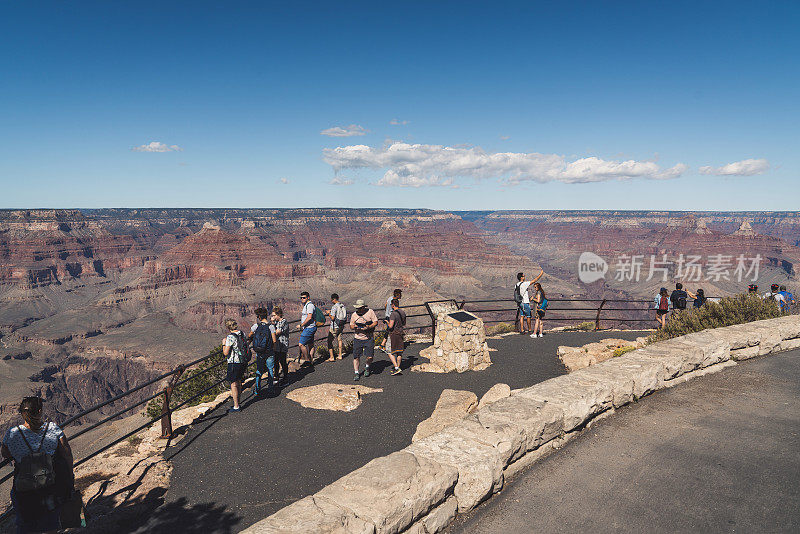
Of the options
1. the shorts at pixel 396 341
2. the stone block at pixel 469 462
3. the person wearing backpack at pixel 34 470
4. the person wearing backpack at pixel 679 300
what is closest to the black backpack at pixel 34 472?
the person wearing backpack at pixel 34 470

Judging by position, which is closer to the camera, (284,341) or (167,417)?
(167,417)

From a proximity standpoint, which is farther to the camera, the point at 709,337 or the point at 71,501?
the point at 709,337

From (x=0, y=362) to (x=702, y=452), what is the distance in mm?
124966

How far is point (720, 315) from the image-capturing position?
35.7ft

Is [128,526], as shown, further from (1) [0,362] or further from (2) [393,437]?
(1) [0,362]

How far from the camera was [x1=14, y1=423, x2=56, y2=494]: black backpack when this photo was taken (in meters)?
4.13

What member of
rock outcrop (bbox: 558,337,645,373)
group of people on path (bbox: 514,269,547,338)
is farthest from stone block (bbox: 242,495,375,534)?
group of people on path (bbox: 514,269,547,338)

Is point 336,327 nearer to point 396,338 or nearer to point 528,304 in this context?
point 396,338

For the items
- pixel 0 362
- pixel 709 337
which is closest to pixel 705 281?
pixel 709 337

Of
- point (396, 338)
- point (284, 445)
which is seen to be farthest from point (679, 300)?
point (284, 445)

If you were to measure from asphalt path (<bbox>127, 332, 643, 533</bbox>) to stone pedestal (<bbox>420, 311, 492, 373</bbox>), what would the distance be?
330 millimetres

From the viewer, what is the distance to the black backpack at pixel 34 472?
413 centimetres

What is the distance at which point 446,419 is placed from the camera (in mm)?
6875

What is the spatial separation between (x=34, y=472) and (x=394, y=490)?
375 centimetres
